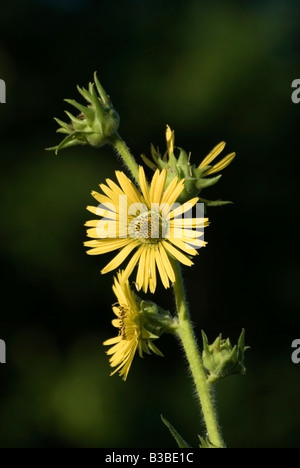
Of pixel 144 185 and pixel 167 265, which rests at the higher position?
pixel 144 185

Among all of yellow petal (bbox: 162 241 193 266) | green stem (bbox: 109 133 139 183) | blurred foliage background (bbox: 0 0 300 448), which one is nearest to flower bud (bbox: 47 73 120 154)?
green stem (bbox: 109 133 139 183)

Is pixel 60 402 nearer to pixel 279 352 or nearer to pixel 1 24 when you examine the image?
pixel 279 352

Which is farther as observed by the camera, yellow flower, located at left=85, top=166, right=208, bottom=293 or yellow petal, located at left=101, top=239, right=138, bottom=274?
yellow petal, located at left=101, top=239, right=138, bottom=274

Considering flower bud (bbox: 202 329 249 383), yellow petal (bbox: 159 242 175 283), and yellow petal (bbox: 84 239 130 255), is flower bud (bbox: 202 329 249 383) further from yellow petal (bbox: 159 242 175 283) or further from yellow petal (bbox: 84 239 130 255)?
yellow petal (bbox: 84 239 130 255)

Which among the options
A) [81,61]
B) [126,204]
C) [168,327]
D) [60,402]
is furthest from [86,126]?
[81,61]

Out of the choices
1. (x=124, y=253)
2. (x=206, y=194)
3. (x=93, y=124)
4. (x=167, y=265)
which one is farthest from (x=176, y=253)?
(x=206, y=194)

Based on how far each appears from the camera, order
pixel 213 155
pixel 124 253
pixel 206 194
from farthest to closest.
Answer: pixel 206 194
pixel 213 155
pixel 124 253

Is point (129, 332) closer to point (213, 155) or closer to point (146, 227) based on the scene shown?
point (146, 227)
